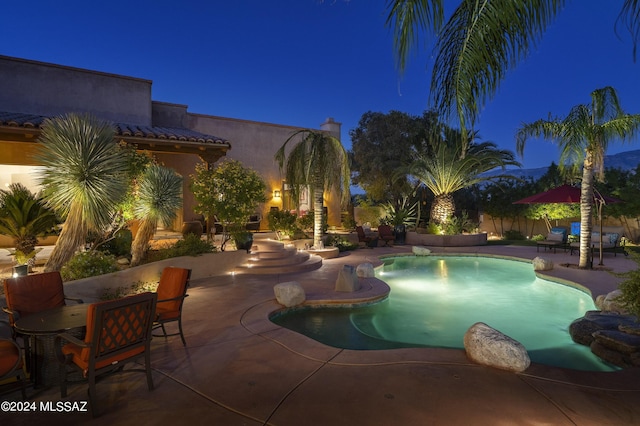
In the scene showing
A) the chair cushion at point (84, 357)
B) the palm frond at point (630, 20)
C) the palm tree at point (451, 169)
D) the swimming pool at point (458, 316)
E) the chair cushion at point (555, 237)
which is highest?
the palm tree at point (451, 169)

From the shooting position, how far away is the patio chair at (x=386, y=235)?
A: 59.2 feet

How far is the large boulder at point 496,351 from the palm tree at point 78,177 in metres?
7.64

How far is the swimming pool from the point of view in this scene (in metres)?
6.42

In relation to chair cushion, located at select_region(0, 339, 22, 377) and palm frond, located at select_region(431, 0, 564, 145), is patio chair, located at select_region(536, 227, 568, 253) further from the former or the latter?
chair cushion, located at select_region(0, 339, 22, 377)

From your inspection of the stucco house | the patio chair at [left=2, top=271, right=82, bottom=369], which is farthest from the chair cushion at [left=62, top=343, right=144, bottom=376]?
the stucco house

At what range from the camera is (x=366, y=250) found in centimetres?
1656

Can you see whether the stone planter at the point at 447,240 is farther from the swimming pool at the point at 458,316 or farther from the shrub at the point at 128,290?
the shrub at the point at 128,290

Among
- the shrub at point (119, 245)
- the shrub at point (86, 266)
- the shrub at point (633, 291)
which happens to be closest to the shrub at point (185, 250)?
the shrub at point (119, 245)

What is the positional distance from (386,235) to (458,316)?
10227 millimetres

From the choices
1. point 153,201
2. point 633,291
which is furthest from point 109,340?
point 633,291

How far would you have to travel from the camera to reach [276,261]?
11.8 meters

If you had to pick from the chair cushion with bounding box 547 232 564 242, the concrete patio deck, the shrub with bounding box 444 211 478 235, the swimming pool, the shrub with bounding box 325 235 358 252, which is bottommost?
the swimming pool

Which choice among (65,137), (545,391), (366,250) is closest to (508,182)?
(366,250)

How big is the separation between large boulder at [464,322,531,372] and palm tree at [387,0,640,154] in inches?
115
